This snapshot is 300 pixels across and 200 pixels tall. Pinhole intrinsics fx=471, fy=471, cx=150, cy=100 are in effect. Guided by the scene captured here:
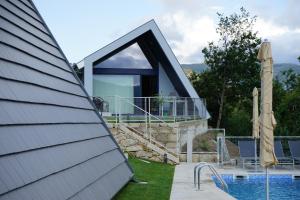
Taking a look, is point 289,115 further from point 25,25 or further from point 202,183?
point 25,25

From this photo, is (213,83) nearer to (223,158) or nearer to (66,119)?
(223,158)

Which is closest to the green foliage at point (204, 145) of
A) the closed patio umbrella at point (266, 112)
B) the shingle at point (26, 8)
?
the closed patio umbrella at point (266, 112)

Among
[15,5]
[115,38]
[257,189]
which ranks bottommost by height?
[257,189]

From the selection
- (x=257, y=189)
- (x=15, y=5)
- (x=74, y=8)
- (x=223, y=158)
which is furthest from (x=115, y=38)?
(x=15, y=5)

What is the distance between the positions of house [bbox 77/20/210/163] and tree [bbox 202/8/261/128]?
491cm

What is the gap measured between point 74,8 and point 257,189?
10387 mm

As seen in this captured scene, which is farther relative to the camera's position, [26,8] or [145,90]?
[145,90]

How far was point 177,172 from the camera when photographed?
16.6 meters

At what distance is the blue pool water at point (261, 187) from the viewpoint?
1445 cm

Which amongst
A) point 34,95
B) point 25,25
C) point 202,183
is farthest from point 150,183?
point 34,95

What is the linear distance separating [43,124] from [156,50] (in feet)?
75.0

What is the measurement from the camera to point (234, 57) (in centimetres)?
3256

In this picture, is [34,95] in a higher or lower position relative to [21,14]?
lower

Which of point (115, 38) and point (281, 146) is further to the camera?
point (115, 38)
